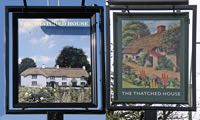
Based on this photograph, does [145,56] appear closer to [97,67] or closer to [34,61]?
[97,67]

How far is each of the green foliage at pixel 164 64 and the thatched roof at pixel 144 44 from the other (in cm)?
20

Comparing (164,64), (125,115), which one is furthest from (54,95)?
(125,115)

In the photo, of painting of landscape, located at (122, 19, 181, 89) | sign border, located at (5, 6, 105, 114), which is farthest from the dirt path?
sign border, located at (5, 6, 105, 114)

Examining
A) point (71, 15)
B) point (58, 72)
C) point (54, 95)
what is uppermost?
point (71, 15)

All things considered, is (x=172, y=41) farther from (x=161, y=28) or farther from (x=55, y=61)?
(x=55, y=61)

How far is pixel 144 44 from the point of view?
268 inches

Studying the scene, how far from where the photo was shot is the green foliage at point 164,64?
22.2 feet

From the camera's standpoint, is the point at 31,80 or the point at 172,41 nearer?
the point at 172,41

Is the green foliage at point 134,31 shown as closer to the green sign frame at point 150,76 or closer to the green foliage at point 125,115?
the green sign frame at point 150,76

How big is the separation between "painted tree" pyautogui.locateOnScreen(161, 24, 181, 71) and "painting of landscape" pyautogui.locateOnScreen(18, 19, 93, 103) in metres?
1.02

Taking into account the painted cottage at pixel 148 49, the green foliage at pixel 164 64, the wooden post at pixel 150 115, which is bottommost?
the wooden post at pixel 150 115

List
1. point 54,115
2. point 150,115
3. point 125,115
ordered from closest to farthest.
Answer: point 54,115, point 150,115, point 125,115

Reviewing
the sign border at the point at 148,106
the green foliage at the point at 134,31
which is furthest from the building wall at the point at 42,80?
the green foliage at the point at 134,31

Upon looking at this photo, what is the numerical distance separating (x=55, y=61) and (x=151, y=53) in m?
1.30
